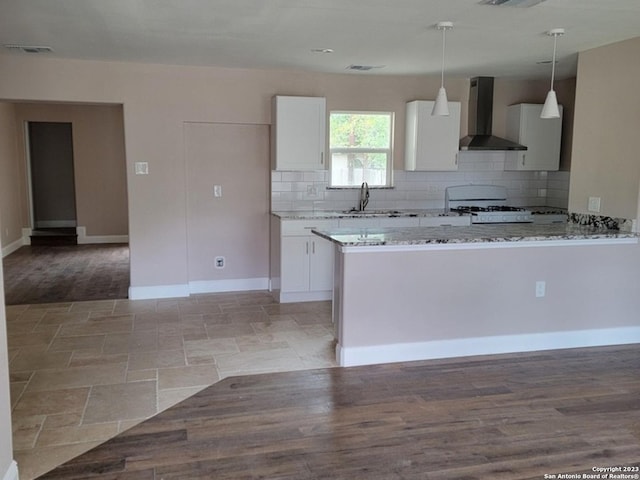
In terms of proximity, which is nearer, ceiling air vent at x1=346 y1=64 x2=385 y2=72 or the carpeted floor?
ceiling air vent at x1=346 y1=64 x2=385 y2=72

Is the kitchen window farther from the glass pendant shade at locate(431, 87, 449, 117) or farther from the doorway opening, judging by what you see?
the doorway opening

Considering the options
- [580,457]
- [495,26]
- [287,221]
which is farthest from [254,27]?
[580,457]

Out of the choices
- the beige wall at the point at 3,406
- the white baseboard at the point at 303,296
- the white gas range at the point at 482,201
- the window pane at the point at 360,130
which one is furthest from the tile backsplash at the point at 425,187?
the beige wall at the point at 3,406

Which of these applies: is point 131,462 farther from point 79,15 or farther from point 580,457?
point 79,15

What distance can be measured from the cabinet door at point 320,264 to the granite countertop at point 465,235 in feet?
4.54

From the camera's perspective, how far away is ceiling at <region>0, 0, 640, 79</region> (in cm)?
342

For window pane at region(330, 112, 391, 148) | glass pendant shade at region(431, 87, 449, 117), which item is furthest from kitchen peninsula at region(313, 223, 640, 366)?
window pane at region(330, 112, 391, 148)

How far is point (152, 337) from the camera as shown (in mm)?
4527

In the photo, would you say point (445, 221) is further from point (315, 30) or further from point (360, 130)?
point (315, 30)

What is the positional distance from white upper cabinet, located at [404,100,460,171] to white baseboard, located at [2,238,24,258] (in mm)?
6030

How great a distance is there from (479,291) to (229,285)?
3.01 meters

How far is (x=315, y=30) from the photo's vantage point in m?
4.00

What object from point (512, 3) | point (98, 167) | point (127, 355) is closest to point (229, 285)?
point (127, 355)

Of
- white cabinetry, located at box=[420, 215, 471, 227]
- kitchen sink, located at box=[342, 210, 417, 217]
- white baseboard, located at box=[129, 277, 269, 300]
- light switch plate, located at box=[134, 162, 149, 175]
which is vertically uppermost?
light switch plate, located at box=[134, 162, 149, 175]
